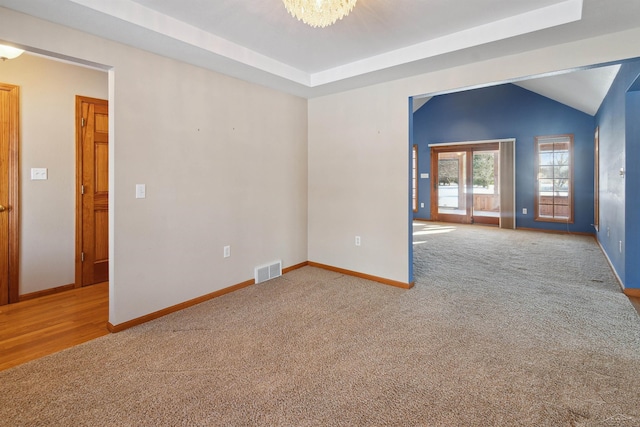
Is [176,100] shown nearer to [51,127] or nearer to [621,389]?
[51,127]

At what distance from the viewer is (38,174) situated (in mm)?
3436

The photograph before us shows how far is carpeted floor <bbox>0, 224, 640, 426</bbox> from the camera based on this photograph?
5.65 ft

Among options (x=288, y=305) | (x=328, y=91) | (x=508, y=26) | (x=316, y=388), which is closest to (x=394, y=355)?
(x=316, y=388)

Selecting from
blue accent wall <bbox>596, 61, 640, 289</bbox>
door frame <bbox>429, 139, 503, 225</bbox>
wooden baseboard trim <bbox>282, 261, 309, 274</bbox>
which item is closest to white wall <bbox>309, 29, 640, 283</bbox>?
wooden baseboard trim <bbox>282, 261, 309, 274</bbox>

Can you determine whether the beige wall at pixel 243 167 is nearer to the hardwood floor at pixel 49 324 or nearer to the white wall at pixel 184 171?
the white wall at pixel 184 171

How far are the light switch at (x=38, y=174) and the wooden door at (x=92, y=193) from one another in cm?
30

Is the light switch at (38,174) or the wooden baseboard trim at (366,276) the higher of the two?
the light switch at (38,174)

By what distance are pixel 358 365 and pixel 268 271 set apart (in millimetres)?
2068

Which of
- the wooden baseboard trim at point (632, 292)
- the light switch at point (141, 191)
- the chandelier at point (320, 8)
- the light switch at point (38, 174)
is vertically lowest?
the wooden baseboard trim at point (632, 292)

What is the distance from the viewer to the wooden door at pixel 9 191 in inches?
125

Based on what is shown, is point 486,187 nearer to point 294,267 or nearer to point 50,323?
point 294,267

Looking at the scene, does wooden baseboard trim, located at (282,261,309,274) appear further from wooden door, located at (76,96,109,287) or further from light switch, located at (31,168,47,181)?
light switch, located at (31,168,47,181)

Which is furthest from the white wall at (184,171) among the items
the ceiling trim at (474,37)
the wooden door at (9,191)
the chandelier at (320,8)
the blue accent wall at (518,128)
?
the blue accent wall at (518,128)

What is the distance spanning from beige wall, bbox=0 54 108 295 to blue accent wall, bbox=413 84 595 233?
7935mm
